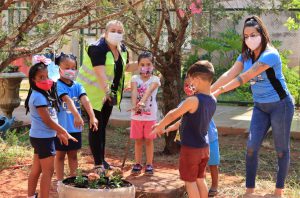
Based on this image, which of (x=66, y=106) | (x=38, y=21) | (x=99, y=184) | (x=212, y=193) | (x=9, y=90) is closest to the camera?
(x=99, y=184)

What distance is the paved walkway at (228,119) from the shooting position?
9.43 m

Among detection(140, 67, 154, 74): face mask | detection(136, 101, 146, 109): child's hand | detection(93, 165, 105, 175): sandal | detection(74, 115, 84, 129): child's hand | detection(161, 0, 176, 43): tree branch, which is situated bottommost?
detection(93, 165, 105, 175): sandal

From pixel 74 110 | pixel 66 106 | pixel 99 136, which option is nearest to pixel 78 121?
pixel 74 110

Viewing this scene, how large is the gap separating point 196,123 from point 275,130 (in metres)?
1.00

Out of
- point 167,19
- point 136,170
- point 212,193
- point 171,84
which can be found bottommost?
point 212,193

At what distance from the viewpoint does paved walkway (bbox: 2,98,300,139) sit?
9.43 meters

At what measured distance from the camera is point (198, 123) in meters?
4.54

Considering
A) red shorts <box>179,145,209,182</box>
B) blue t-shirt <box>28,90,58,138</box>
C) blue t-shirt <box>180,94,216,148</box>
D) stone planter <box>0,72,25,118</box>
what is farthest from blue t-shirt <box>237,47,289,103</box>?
stone planter <box>0,72,25,118</box>

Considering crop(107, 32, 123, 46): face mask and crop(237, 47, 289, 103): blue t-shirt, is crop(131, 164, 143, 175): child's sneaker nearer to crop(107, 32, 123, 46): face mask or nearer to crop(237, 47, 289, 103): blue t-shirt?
crop(107, 32, 123, 46): face mask

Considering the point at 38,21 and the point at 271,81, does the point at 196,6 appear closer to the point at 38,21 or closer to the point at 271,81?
the point at 271,81

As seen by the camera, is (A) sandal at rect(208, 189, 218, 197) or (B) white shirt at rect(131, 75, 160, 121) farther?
(B) white shirt at rect(131, 75, 160, 121)

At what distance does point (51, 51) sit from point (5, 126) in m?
2.68

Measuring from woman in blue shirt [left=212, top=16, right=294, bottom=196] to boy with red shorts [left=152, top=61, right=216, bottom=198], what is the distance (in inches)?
16.8

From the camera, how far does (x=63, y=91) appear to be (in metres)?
5.27
